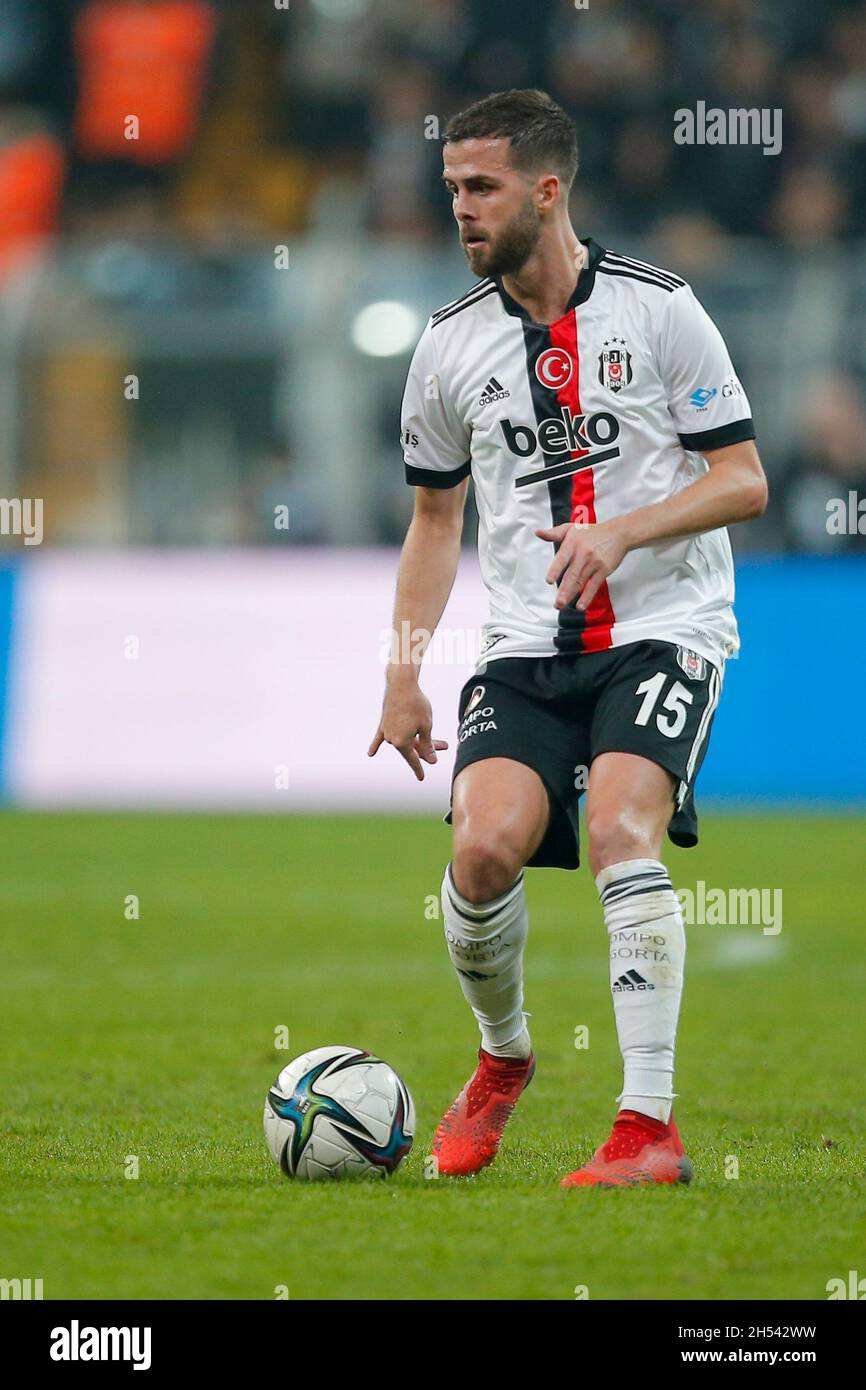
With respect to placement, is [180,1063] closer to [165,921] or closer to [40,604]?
[165,921]

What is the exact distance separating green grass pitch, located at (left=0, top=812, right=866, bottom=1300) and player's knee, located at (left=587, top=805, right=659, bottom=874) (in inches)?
27.4

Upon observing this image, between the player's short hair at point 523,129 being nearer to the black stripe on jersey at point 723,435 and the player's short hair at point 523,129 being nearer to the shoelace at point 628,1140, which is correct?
the black stripe on jersey at point 723,435

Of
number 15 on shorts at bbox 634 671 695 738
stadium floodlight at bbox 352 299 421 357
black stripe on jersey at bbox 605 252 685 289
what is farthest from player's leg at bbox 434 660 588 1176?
stadium floodlight at bbox 352 299 421 357

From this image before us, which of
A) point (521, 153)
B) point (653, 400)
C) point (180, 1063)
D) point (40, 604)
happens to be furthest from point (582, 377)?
point (40, 604)

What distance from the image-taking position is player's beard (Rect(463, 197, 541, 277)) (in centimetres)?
470

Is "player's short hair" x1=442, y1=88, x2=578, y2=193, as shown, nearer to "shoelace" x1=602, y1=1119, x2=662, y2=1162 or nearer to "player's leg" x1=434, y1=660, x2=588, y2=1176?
"player's leg" x1=434, y1=660, x2=588, y2=1176

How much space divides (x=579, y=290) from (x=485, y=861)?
1.36 meters

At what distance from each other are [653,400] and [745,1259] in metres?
1.98

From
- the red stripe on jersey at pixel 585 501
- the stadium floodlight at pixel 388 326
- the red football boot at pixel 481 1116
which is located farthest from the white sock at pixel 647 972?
the stadium floodlight at pixel 388 326

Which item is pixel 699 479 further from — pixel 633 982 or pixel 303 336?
pixel 303 336

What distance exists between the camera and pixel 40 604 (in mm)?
13406

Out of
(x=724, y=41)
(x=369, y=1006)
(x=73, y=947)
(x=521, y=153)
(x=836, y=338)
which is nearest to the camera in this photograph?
(x=521, y=153)

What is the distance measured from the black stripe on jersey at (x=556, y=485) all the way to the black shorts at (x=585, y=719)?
5cm

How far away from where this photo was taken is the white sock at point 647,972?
438 centimetres
